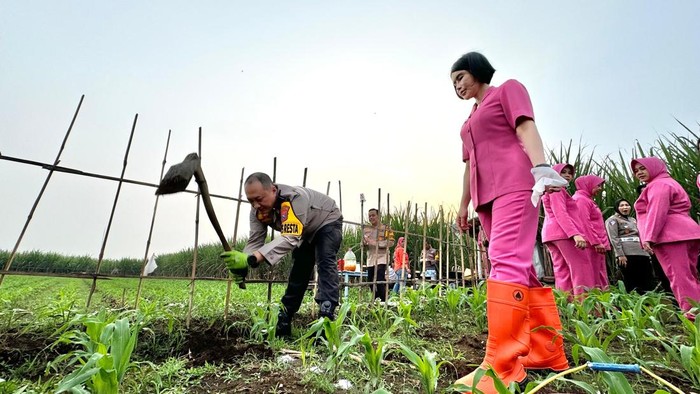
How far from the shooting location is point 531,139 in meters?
1.59

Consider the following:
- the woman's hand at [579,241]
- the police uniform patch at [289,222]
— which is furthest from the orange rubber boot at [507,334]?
the woman's hand at [579,241]

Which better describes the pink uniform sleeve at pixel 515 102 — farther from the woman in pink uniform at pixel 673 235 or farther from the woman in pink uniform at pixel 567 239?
the woman in pink uniform at pixel 673 235

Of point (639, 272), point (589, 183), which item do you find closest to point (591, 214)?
point (589, 183)

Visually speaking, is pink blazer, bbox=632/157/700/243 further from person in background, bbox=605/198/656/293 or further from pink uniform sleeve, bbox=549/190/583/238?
person in background, bbox=605/198/656/293

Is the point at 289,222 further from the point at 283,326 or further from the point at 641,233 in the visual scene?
the point at 641,233

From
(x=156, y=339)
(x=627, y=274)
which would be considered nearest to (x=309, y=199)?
(x=156, y=339)

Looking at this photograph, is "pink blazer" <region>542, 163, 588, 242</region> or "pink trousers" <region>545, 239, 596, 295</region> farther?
"pink trousers" <region>545, 239, 596, 295</region>

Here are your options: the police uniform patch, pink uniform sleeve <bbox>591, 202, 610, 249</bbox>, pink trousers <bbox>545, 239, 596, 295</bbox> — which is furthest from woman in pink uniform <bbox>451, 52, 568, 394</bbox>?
pink uniform sleeve <bbox>591, 202, 610, 249</bbox>

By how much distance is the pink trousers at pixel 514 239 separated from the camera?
1.56m

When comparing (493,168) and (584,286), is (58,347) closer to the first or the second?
(493,168)

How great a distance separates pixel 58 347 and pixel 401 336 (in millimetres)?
1982

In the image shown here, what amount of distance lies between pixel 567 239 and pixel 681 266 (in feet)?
2.66

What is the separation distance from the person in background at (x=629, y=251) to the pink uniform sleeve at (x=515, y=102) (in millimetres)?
3594

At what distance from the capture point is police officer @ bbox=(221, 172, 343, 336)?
2432mm
